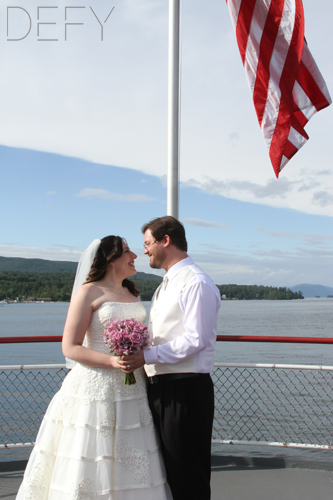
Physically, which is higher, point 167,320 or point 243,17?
point 243,17

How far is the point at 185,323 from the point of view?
2436 mm

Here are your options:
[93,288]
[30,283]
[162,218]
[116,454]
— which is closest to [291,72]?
[162,218]

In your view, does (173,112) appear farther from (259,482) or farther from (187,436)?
(259,482)

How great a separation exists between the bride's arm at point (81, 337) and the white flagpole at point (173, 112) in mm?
1293

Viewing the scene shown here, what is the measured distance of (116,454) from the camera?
252 centimetres

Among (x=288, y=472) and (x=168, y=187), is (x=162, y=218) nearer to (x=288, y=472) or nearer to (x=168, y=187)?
(x=168, y=187)

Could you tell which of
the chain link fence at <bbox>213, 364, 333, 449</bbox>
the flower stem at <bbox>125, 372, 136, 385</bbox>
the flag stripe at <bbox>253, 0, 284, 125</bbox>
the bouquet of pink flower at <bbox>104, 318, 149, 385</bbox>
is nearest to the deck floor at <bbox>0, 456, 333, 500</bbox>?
the chain link fence at <bbox>213, 364, 333, 449</bbox>

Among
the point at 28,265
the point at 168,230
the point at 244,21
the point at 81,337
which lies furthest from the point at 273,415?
the point at 28,265

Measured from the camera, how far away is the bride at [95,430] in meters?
2.48

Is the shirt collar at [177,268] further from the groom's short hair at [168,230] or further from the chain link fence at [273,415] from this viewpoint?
the chain link fence at [273,415]

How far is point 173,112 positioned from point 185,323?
2.19 m

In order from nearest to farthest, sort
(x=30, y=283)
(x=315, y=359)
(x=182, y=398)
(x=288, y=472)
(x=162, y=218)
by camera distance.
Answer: (x=182, y=398), (x=162, y=218), (x=288, y=472), (x=315, y=359), (x=30, y=283)

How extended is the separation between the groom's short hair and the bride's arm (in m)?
0.55

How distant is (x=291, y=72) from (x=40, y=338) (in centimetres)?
335
